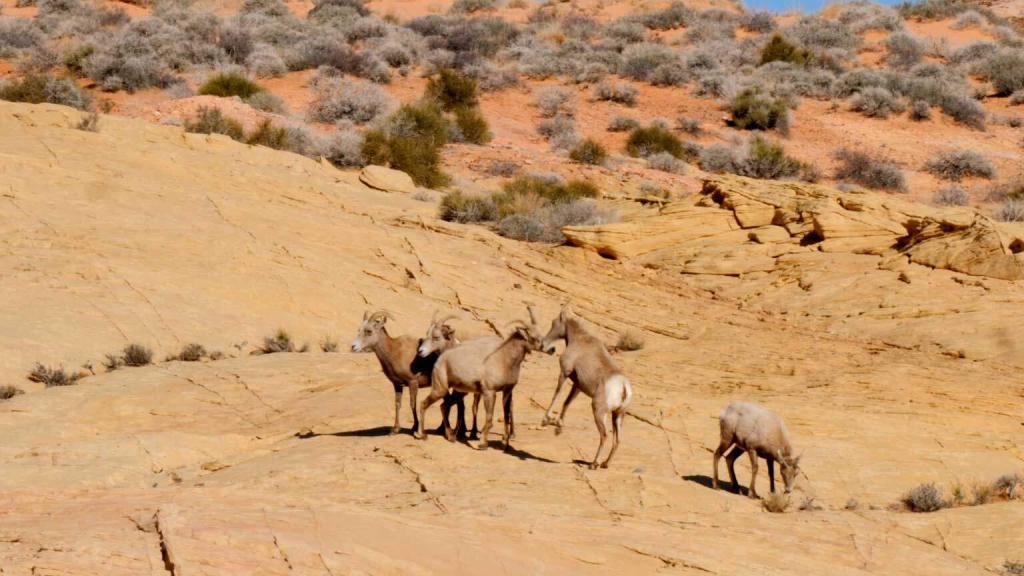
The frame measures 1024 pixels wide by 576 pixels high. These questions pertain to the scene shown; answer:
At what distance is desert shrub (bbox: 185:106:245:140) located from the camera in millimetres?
30156

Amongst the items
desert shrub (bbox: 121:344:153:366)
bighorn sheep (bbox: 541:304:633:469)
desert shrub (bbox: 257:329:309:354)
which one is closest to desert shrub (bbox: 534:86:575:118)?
desert shrub (bbox: 257:329:309:354)

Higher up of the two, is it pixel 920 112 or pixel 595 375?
pixel 595 375

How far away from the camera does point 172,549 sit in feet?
19.4

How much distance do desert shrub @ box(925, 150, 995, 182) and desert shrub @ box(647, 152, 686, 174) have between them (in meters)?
8.64

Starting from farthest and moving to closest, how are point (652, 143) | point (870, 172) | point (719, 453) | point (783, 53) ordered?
1. point (783, 53)
2. point (652, 143)
3. point (870, 172)
4. point (719, 453)

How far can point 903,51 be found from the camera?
51.2m

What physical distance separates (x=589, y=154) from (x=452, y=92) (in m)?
8.26

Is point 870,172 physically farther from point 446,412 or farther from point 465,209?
point 446,412

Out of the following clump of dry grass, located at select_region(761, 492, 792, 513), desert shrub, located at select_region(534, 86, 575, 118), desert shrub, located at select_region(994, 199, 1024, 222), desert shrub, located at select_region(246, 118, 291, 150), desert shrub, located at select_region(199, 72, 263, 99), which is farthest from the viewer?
desert shrub, located at select_region(534, 86, 575, 118)

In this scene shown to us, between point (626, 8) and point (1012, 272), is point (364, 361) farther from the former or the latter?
point (626, 8)

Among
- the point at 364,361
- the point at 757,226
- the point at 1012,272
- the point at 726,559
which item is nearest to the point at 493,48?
the point at 757,226

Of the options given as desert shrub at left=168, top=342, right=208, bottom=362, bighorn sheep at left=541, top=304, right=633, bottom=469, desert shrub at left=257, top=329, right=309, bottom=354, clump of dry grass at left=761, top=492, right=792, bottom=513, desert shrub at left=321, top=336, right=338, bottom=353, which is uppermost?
bighorn sheep at left=541, top=304, right=633, bottom=469

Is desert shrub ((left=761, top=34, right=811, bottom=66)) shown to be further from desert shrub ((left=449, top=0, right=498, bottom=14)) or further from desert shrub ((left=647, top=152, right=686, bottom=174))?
desert shrub ((left=449, top=0, right=498, bottom=14))

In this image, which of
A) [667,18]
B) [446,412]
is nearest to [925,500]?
[446,412]
